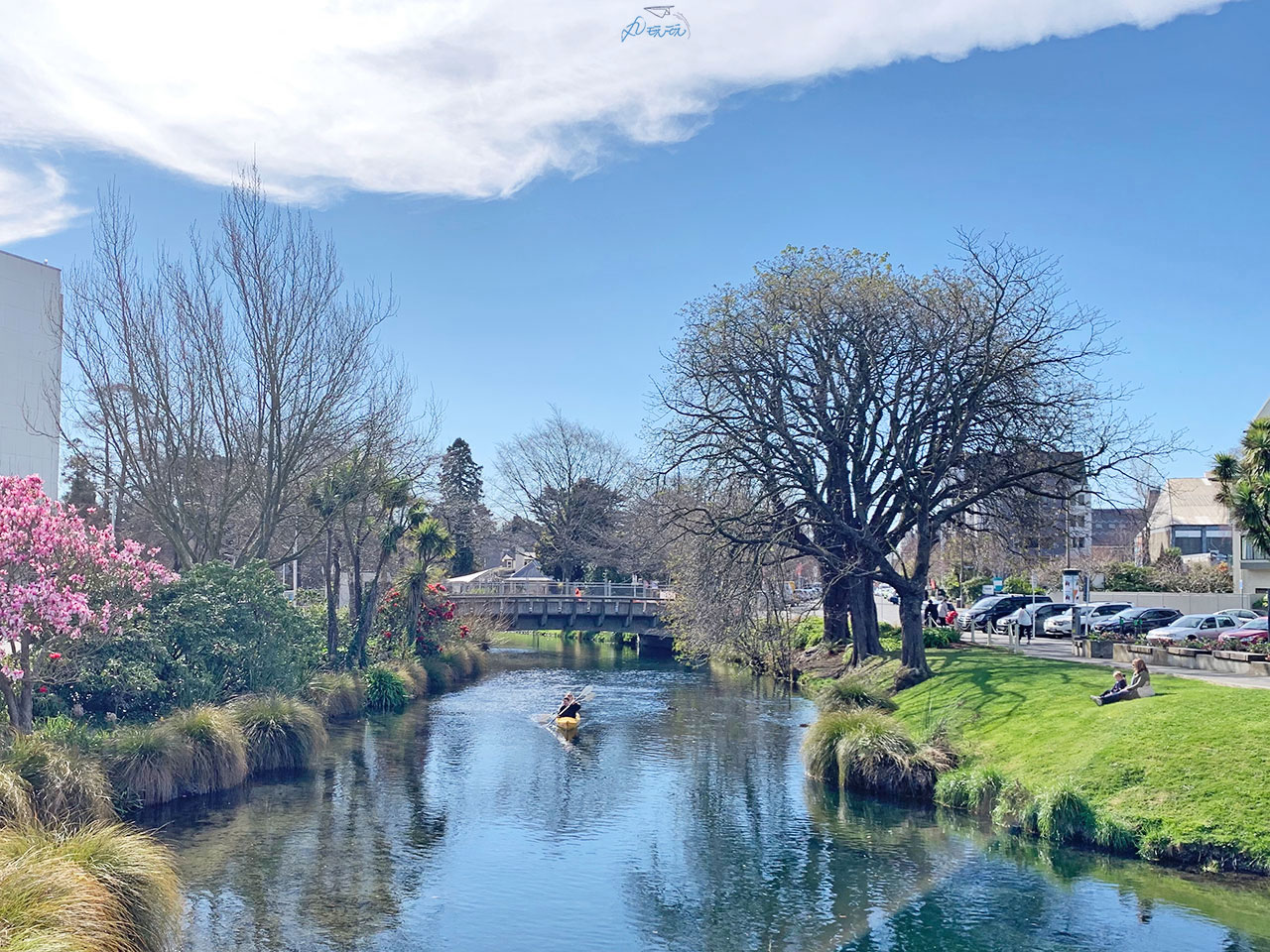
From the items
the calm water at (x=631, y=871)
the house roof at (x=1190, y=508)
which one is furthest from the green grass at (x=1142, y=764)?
the house roof at (x=1190, y=508)

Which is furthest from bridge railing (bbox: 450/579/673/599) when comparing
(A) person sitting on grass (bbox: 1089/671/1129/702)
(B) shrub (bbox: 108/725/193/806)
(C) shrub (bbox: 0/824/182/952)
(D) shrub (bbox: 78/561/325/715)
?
(C) shrub (bbox: 0/824/182/952)

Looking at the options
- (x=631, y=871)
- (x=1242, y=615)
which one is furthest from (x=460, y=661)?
(x=1242, y=615)

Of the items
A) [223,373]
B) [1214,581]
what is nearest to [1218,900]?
[223,373]

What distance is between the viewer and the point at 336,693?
3281cm

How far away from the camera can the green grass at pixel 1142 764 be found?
16875 mm

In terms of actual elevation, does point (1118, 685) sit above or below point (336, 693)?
above

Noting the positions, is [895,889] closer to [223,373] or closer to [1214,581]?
[223,373]

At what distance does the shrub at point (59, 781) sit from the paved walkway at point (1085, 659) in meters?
23.0

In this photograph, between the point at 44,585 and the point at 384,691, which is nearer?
the point at 44,585

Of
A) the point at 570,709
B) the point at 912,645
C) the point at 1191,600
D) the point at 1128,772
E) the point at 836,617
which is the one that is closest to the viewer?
the point at 1128,772

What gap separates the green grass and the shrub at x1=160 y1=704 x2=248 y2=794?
15.3 m

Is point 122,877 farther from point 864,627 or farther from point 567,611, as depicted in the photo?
point 567,611

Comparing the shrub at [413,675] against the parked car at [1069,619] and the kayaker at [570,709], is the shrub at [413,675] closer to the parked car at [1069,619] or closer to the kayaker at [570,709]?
the kayaker at [570,709]

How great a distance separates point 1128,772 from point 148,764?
18.0 meters
